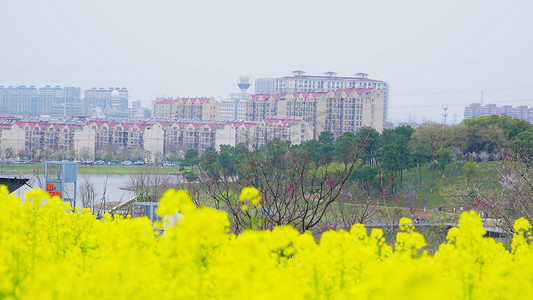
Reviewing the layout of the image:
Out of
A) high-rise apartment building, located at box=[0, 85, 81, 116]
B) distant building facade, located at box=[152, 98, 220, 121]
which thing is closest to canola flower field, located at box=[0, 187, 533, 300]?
distant building facade, located at box=[152, 98, 220, 121]

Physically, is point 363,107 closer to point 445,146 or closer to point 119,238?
point 445,146

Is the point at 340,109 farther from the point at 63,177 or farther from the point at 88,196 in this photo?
the point at 63,177

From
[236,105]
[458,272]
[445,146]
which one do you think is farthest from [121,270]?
[236,105]

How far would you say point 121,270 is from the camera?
1960 millimetres

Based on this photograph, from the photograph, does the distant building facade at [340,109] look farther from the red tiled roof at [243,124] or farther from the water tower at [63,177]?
the water tower at [63,177]

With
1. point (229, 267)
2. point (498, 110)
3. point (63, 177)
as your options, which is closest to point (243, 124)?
point (63, 177)

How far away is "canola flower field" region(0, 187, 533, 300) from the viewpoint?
1711 millimetres

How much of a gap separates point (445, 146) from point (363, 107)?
1814 centimetres

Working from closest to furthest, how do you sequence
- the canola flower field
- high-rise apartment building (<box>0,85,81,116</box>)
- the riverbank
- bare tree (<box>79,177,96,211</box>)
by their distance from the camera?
the canola flower field
bare tree (<box>79,177,96,211</box>)
the riverbank
high-rise apartment building (<box>0,85,81,116</box>)

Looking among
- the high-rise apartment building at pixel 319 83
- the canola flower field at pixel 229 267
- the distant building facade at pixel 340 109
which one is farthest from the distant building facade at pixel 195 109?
the canola flower field at pixel 229 267

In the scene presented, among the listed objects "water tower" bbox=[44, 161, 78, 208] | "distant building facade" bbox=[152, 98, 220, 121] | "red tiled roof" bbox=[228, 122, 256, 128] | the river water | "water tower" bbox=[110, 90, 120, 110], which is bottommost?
the river water

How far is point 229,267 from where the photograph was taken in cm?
184

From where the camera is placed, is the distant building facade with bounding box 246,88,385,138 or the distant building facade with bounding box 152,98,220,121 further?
the distant building facade with bounding box 152,98,220,121

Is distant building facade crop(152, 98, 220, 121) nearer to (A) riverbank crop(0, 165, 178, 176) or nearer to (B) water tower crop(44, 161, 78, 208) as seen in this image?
(A) riverbank crop(0, 165, 178, 176)
